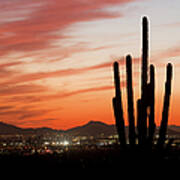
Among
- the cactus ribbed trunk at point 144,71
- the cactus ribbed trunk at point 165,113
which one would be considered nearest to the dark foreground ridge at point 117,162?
the cactus ribbed trunk at point 165,113

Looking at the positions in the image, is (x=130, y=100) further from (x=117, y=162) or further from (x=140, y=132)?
(x=117, y=162)

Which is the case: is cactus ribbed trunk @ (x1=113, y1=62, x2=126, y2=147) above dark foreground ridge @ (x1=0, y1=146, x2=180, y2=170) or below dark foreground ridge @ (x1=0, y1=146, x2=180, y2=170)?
above

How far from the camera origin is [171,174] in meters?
18.3

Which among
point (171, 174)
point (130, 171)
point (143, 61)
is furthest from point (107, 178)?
point (143, 61)

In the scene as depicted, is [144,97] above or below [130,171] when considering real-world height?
above

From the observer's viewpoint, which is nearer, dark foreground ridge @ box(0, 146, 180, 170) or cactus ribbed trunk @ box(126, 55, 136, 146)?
dark foreground ridge @ box(0, 146, 180, 170)

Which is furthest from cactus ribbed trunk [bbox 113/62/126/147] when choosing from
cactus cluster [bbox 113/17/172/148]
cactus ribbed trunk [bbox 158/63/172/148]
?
cactus ribbed trunk [bbox 158/63/172/148]

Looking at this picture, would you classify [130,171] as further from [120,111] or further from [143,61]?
[143,61]

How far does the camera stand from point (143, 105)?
1962 centimetres

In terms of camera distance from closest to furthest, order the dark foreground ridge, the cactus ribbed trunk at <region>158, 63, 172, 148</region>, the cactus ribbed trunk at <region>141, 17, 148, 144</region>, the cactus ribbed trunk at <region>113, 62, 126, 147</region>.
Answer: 1. the dark foreground ridge
2. the cactus ribbed trunk at <region>141, 17, 148, 144</region>
3. the cactus ribbed trunk at <region>113, 62, 126, 147</region>
4. the cactus ribbed trunk at <region>158, 63, 172, 148</region>

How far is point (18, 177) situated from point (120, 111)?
15.6ft

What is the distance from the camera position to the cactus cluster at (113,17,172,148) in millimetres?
19594

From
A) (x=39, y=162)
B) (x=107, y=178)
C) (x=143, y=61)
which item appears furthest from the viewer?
(x=39, y=162)

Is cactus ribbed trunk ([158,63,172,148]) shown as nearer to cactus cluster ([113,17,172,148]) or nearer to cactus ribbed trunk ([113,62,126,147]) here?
cactus cluster ([113,17,172,148])
